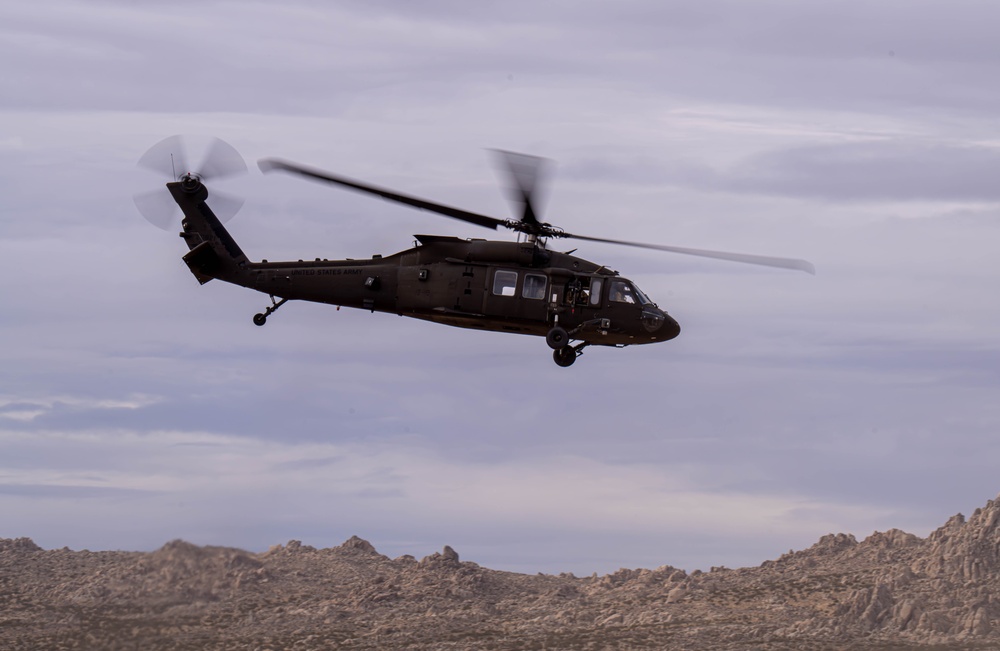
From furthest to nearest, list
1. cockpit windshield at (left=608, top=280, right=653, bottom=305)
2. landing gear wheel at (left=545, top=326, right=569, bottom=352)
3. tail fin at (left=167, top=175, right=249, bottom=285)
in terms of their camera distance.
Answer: tail fin at (left=167, top=175, right=249, bottom=285) < cockpit windshield at (left=608, top=280, right=653, bottom=305) < landing gear wheel at (left=545, top=326, right=569, bottom=352)

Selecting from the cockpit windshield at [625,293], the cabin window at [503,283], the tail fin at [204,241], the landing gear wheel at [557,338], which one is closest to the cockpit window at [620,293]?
the cockpit windshield at [625,293]

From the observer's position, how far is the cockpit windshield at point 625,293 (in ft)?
213

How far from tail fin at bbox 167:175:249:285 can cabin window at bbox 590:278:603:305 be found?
58.1ft

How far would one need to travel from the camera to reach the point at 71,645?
144m

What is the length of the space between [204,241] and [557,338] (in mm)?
20249

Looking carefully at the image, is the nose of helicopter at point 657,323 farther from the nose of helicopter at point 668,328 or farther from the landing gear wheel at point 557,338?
the landing gear wheel at point 557,338

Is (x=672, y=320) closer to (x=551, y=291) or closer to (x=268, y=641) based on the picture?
(x=551, y=291)

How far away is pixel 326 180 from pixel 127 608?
84743mm

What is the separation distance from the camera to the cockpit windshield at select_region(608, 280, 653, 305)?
6500 cm

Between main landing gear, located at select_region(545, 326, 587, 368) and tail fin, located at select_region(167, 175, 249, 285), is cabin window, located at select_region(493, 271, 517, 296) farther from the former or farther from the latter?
tail fin, located at select_region(167, 175, 249, 285)

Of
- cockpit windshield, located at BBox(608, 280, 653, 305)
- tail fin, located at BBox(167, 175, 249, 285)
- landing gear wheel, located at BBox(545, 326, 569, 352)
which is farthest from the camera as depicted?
tail fin, located at BBox(167, 175, 249, 285)

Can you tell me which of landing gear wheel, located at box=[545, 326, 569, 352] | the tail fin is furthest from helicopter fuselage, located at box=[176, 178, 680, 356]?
the tail fin

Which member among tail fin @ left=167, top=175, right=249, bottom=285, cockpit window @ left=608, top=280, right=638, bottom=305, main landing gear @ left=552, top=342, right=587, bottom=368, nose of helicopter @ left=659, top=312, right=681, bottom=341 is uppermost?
tail fin @ left=167, top=175, right=249, bottom=285

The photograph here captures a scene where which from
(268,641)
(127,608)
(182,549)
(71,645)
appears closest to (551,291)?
(182,549)
